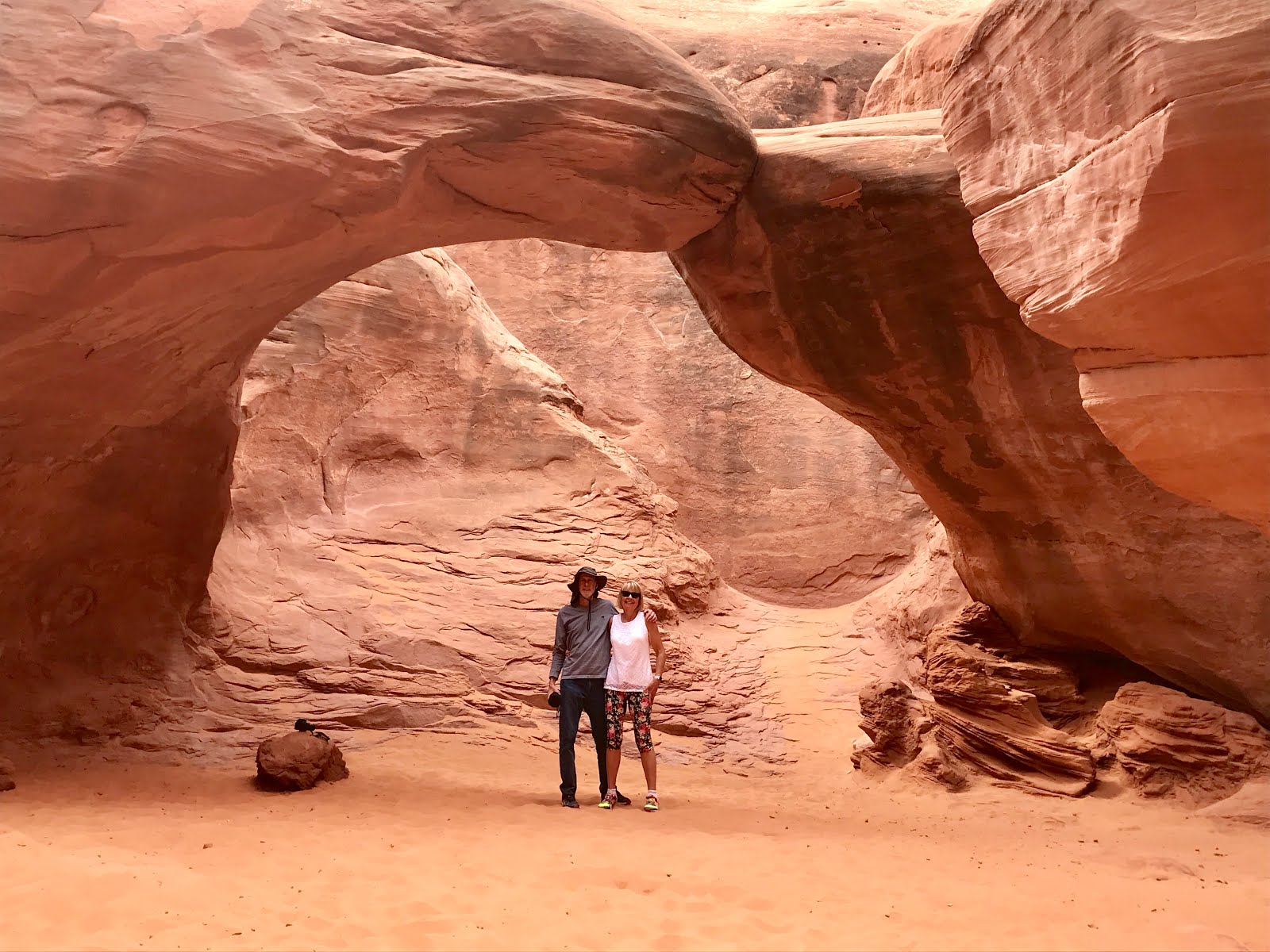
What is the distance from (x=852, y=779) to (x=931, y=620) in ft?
7.50

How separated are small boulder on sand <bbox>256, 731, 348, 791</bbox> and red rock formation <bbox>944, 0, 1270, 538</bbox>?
201 inches

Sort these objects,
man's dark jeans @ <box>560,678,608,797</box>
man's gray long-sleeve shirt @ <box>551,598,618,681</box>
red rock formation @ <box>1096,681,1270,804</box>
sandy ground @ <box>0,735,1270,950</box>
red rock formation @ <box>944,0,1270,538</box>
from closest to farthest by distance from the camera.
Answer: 1. red rock formation @ <box>944,0,1270,538</box>
2. sandy ground @ <box>0,735,1270,950</box>
3. man's dark jeans @ <box>560,678,608,797</box>
4. man's gray long-sleeve shirt @ <box>551,598,618,681</box>
5. red rock formation @ <box>1096,681,1270,804</box>

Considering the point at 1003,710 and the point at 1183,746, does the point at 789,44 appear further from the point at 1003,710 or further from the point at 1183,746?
the point at 1183,746

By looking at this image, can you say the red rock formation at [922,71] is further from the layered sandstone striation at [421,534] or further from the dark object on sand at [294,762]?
the dark object on sand at [294,762]

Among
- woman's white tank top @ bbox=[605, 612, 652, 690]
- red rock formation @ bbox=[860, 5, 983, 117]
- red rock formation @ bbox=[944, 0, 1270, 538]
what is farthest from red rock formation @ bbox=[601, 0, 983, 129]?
Result: red rock formation @ bbox=[944, 0, 1270, 538]

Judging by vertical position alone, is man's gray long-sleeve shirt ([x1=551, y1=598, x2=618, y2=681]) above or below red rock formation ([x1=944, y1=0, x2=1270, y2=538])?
below

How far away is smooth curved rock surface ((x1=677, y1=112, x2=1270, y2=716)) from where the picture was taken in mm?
6785

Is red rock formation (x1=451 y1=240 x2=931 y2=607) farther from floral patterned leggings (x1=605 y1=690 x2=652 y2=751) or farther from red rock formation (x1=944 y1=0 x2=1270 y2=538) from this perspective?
red rock formation (x1=944 y1=0 x2=1270 y2=538)

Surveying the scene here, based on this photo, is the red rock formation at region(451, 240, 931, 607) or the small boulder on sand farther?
the red rock formation at region(451, 240, 931, 607)

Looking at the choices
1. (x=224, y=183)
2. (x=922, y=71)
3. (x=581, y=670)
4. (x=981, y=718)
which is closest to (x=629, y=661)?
(x=581, y=670)

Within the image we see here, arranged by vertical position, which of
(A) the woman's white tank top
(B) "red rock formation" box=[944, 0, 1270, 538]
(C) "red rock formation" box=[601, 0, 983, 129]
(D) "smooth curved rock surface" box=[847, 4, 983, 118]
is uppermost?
(C) "red rock formation" box=[601, 0, 983, 129]

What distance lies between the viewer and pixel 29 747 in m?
7.24

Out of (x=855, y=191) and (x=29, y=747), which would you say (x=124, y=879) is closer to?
(x=29, y=747)

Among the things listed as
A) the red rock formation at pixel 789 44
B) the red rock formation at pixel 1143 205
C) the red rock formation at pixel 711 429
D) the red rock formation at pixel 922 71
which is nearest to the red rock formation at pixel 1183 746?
the red rock formation at pixel 1143 205
